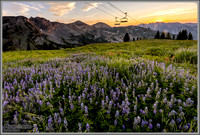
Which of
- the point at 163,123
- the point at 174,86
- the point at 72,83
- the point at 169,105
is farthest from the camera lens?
the point at 72,83

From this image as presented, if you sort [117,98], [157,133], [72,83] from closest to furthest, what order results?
[157,133]
[117,98]
[72,83]

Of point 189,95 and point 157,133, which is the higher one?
point 189,95

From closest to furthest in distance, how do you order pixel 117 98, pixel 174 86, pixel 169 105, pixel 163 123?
1. pixel 163 123
2. pixel 169 105
3. pixel 117 98
4. pixel 174 86

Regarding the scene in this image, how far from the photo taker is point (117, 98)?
253 centimetres

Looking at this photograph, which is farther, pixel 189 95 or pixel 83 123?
pixel 189 95

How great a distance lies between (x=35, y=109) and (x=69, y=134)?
0.91 meters

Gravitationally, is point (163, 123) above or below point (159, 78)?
below

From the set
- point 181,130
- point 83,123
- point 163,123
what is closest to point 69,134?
point 83,123

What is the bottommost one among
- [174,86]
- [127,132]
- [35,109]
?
[127,132]

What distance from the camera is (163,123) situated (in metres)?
2.04

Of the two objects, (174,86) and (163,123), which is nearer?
(163,123)

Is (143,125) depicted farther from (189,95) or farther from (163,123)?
(189,95)

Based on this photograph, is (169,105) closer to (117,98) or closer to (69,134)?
(117,98)

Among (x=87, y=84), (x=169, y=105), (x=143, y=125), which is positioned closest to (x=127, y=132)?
(x=143, y=125)
